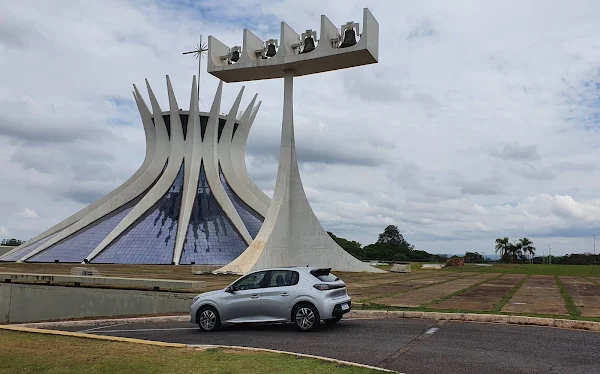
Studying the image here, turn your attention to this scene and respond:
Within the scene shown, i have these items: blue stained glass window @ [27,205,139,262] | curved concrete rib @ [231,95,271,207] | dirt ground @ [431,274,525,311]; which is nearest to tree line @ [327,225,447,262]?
curved concrete rib @ [231,95,271,207]

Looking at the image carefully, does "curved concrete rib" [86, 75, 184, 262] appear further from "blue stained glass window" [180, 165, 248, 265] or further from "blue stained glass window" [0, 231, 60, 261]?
"blue stained glass window" [0, 231, 60, 261]

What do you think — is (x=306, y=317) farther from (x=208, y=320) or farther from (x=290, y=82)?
(x=290, y=82)

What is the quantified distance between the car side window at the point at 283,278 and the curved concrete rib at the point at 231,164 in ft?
114

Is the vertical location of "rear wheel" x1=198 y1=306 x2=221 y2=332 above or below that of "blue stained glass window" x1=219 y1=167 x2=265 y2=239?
below

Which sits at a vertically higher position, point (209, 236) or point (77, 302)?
point (209, 236)

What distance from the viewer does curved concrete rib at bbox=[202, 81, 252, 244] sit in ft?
145

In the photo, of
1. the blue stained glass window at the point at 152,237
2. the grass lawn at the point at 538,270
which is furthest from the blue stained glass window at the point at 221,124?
the grass lawn at the point at 538,270

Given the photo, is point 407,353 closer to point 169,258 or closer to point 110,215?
point 169,258

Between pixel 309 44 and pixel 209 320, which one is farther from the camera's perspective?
pixel 309 44

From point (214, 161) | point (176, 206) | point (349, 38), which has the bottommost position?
point (176, 206)

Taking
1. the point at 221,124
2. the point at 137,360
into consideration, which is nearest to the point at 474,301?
the point at 137,360

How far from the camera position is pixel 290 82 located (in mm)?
31391

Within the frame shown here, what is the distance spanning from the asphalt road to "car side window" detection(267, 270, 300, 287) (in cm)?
94

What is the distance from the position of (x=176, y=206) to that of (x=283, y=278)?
116 ft
